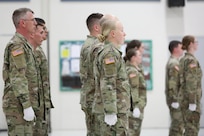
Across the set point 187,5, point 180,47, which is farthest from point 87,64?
point 187,5

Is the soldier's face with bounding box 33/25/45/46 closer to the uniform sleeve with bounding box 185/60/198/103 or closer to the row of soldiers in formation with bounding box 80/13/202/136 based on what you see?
the row of soldiers in formation with bounding box 80/13/202/136

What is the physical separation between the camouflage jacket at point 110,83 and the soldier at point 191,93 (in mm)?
2286

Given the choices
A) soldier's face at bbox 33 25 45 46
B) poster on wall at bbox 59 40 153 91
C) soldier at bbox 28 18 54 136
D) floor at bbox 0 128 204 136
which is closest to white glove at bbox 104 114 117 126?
soldier at bbox 28 18 54 136

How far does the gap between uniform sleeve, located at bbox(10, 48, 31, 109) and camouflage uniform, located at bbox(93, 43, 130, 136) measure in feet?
2.21

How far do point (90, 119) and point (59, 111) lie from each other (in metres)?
4.14

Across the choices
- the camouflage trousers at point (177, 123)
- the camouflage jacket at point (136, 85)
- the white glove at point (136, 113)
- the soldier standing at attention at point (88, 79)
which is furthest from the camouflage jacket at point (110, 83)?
the camouflage trousers at point (177, 123)

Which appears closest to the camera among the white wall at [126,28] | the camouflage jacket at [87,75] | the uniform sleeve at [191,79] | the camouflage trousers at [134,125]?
the camouflage jacket at [87,75]

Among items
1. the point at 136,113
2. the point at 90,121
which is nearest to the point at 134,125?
the point at 136,113

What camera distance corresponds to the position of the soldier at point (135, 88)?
5.60 metres

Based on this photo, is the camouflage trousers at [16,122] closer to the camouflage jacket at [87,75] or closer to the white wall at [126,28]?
the camouflage jacket at [87,75]

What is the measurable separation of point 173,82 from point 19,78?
10.6ft

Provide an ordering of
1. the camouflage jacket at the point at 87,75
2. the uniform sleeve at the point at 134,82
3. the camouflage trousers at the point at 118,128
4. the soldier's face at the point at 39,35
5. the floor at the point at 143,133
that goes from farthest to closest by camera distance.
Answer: the floor at the point at 143,133 < the uniform sleeve at the point at 134,82 < the soldier's face at the point at 39,35 < the camouflage jacket at the point at 87,75 < the camouflage trousers at the point at 118,128

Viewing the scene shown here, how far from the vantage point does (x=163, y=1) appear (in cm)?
885

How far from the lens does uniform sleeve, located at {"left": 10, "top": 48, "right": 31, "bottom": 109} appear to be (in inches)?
142
